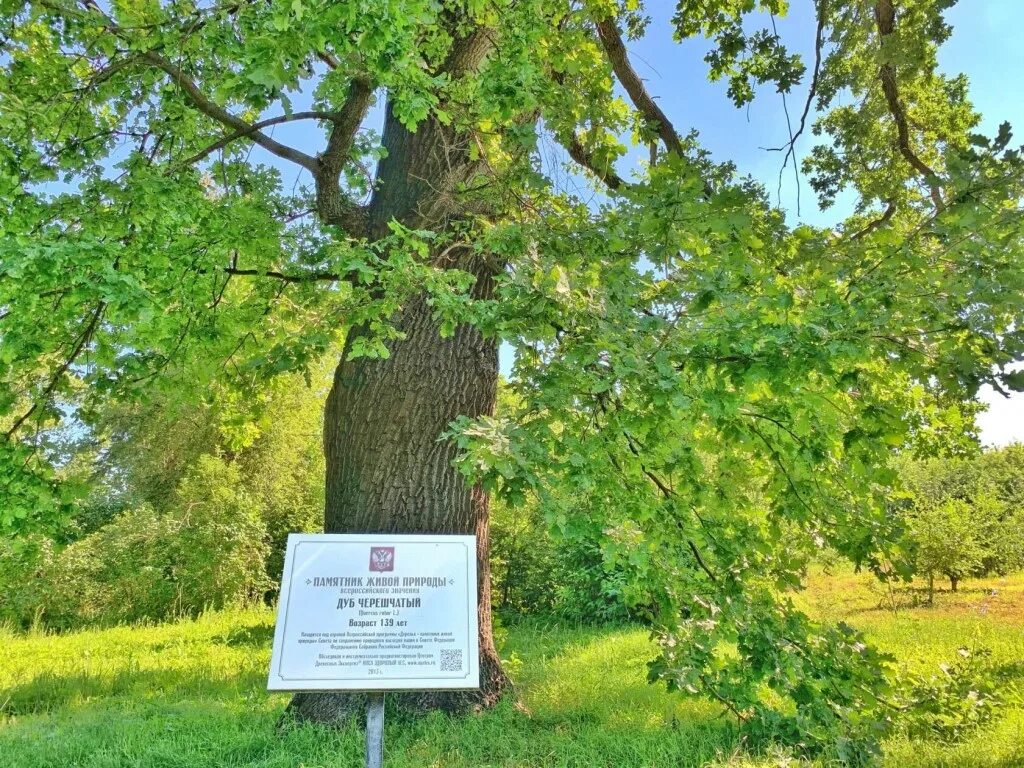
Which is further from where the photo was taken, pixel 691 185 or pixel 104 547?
pixel 104 547

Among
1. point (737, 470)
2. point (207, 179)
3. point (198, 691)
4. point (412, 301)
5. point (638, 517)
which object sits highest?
point (207, 179)

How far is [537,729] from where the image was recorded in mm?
3777

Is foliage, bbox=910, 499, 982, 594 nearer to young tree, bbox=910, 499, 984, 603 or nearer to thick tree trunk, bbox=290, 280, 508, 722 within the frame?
young tree, bbox=910, 499, 984, 603

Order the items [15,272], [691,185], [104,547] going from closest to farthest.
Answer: [15,272] → [691,185] → [104,547]

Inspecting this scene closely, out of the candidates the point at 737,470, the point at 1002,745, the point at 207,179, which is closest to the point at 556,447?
the point at 737,470

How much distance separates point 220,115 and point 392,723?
A: 401cm

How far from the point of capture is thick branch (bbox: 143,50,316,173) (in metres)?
3.55

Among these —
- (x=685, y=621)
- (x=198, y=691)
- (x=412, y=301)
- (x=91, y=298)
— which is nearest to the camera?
(x=91, y=298)

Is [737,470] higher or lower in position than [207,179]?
lower

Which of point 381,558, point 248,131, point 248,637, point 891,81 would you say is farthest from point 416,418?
point 248,637

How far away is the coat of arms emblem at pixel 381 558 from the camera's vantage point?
117 inches

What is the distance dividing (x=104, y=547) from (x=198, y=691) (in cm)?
813

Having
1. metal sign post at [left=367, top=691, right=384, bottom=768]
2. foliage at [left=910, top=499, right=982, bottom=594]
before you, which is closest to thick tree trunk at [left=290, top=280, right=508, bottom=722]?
metal sign post at [left=367, top=691, right=384, bottom=768]

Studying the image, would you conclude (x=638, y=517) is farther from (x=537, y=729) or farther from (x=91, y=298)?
(x=91, y=298)
